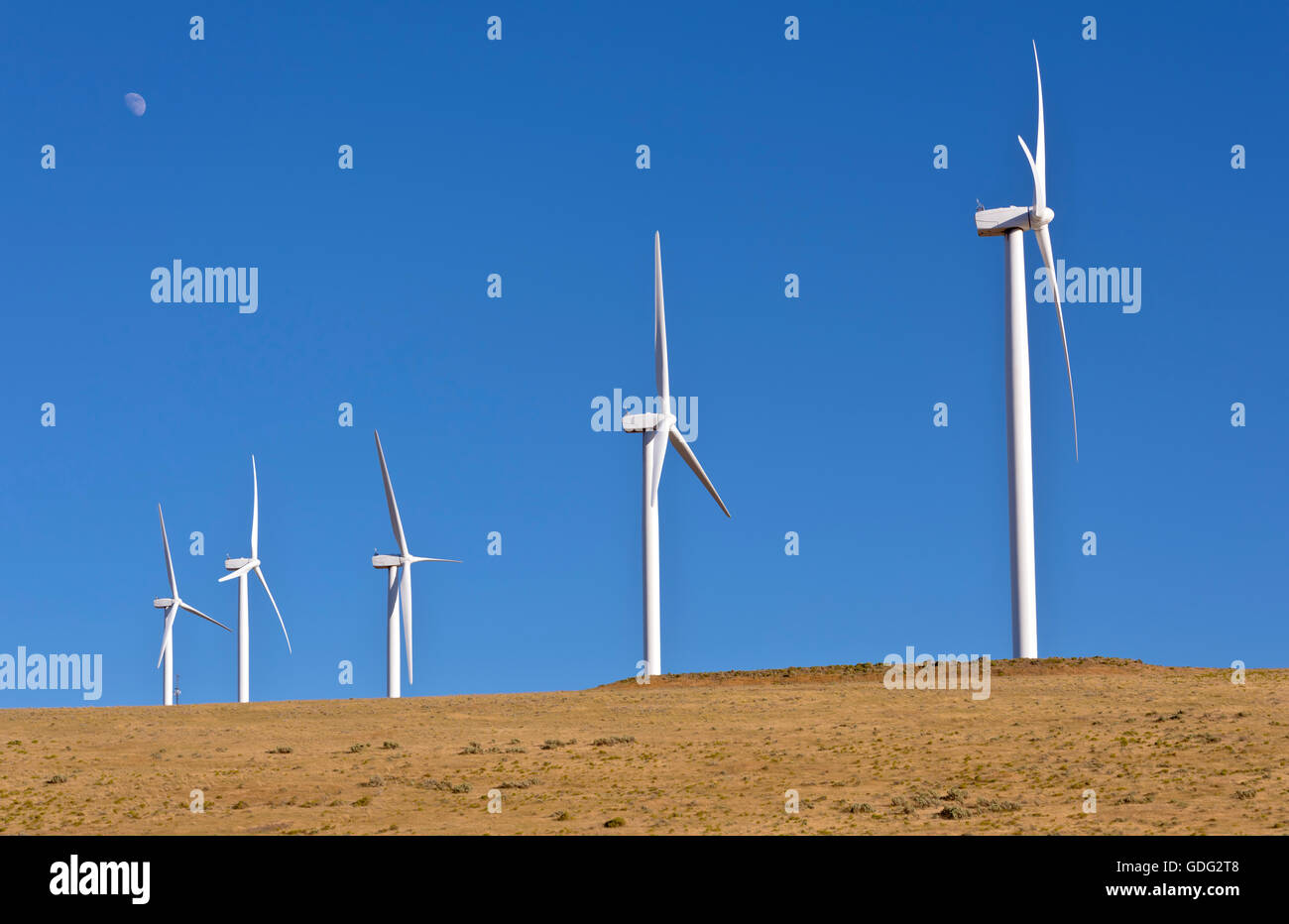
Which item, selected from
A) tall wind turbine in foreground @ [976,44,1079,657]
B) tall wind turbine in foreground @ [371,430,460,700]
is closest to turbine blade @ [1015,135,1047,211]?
tall wind turbine in foreground @ [976,44,1079,657]

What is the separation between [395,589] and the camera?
95.6 m

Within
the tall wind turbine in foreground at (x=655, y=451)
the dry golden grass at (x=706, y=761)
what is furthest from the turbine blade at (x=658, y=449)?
the dry golden grass at (x=706, y=761)

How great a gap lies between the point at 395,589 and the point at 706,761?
49.9 m

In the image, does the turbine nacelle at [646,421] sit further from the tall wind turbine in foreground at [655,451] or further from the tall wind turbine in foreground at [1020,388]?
the tall wind turbine in foreground at [1020,388]

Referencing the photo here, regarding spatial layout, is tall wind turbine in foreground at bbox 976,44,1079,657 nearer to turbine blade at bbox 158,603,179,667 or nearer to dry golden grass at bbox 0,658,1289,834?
dry golden grass at bbox 0,658,1289,834

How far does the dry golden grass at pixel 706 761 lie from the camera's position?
131 ft

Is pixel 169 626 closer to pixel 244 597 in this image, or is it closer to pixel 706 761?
pixel 244 597

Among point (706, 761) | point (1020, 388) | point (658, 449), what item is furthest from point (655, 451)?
point (706, 761)

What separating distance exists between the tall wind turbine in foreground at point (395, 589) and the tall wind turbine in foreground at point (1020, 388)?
34.8m

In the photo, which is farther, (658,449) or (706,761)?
(658,449)

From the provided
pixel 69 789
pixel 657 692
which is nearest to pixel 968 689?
pixel 657 692
